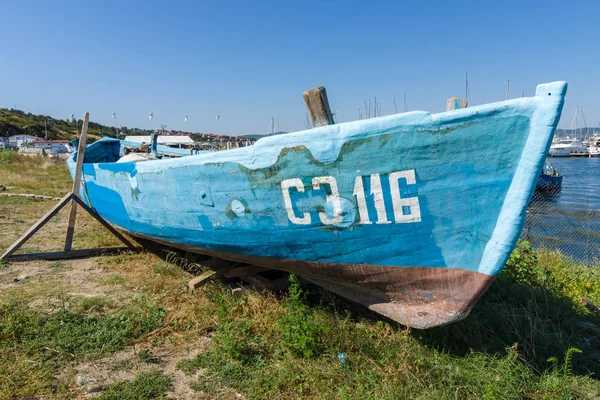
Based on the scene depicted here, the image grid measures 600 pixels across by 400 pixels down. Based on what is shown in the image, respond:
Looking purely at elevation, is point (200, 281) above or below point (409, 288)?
below

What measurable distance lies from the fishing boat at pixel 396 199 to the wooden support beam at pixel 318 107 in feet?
1.43

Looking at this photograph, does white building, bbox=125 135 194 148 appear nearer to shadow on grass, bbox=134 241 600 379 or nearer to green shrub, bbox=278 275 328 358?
shadow on grass, bbox=134 241 600 379

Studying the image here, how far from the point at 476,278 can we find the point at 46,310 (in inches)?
150

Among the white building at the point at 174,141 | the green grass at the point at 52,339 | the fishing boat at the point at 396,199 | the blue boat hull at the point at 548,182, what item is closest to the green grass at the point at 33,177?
the white building at the point at 174,141

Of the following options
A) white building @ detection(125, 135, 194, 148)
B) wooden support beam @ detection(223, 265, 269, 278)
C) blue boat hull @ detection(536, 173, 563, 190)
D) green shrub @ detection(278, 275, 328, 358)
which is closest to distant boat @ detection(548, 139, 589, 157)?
blue boat hull @ detection(536, 173, 563, 190)

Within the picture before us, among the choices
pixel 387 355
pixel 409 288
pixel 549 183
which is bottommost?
pixel 549 183

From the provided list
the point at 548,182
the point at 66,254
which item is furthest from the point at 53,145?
the point at 66,254

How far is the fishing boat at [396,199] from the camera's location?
8.60 feet

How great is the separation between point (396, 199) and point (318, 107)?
1.13 metres

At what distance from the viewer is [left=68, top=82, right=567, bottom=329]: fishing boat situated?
8.60 ft

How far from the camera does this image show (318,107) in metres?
3.44

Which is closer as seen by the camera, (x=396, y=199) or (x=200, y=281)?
(x=396, y=199)

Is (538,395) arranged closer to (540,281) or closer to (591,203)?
(540,281)

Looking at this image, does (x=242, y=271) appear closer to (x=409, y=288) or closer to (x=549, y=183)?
(x=409, y=288)
